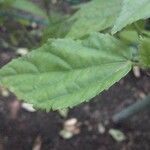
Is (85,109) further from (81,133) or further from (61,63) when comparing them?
(61,63)

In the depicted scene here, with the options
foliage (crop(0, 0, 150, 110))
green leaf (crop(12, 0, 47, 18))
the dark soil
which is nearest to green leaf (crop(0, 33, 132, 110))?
foliage (crop(0, 0, 150, 110))

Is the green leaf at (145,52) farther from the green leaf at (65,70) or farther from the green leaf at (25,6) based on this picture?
the green leaf at (25,6)

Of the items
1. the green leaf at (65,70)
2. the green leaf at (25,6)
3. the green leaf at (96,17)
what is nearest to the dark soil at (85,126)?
the green leaf at (25,6)

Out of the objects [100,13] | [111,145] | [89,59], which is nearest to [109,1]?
[100,13]

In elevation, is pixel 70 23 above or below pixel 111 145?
above

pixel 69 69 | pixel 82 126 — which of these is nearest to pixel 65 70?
pixel 69 69

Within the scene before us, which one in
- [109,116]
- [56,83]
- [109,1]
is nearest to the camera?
[56,83]

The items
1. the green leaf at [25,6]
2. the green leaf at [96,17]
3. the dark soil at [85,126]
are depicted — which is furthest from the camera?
the dark soil at [85,126]
